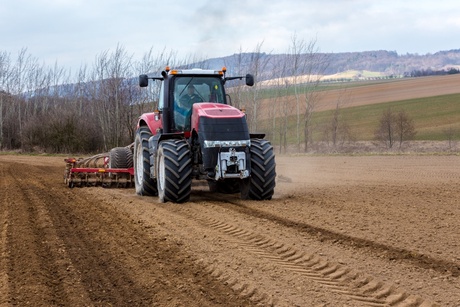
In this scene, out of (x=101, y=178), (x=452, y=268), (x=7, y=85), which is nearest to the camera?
(x=452, y=268)

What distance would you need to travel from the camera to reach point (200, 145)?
1044 centimetres

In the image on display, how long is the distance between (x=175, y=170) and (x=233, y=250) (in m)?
3.89

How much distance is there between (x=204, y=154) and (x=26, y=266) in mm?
4619

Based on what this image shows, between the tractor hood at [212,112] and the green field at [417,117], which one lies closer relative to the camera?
the tractor hood at [212,112]

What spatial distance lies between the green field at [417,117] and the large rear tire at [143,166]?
30.6 m

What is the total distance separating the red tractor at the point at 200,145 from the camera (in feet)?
33.5

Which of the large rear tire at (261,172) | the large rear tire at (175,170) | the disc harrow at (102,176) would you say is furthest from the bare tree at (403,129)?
the large rear tire at (175,170)

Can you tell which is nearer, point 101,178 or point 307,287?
point 307,287

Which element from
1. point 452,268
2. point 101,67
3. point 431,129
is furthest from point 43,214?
point 431,129

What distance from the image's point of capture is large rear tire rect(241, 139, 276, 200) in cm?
1045

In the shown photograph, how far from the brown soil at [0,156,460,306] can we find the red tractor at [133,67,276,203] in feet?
1.33

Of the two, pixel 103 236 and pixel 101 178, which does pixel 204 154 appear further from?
pixel 101 178

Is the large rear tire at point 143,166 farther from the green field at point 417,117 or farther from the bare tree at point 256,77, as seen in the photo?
the green field at point 417,117

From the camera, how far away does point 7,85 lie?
5781 centimetres
